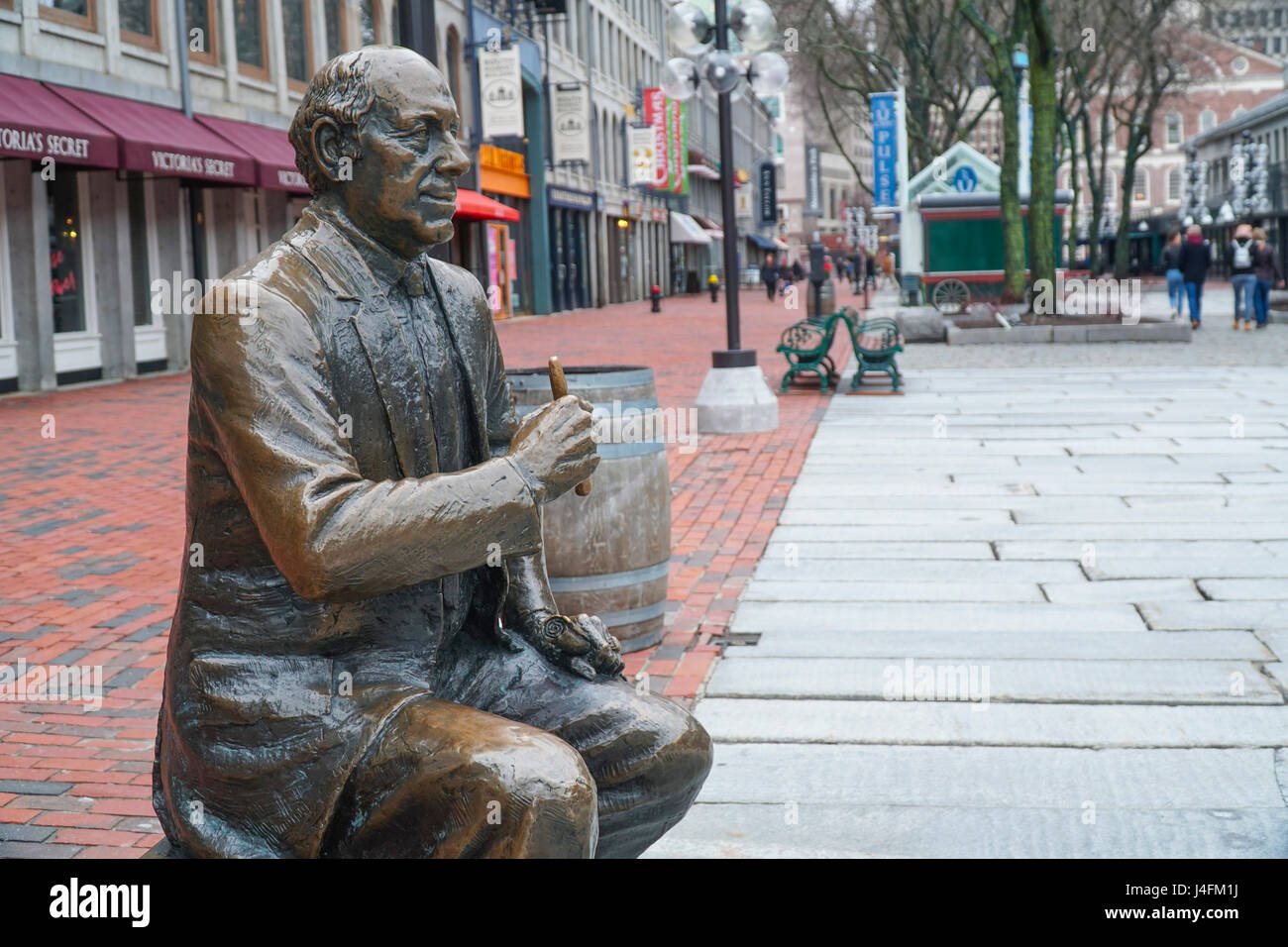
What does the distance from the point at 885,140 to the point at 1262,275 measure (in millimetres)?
13850

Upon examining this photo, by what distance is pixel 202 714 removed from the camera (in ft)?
7.73

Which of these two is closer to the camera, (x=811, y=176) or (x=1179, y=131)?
(x=811, y=176)

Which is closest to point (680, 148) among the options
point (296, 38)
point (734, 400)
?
point (296, 38)

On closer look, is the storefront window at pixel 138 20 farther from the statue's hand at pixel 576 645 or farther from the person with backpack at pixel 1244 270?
the statue's hand at pixel 576 645

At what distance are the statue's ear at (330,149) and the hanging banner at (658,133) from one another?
52213 mm

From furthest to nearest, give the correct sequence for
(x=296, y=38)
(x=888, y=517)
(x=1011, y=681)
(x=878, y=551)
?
(x=296, y=38), (x=888, y=517), (x=878, y=551), (x=1011, y=681)

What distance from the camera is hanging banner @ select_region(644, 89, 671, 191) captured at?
5397cm

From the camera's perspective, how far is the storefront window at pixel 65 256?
18406 millimetres

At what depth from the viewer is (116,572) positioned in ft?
25.0

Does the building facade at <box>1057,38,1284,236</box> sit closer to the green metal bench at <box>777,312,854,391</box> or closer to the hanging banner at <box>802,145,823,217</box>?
the hanging banner at <box>802,145,823,217</box>

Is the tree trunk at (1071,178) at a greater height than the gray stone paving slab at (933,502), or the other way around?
the tree trunk at (1071,178)

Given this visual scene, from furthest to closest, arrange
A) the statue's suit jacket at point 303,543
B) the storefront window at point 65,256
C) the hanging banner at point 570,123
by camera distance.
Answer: the hanging banner at point 570,123 → the storefront window at point 65,256 → the statue's suit jacket at point 303,543

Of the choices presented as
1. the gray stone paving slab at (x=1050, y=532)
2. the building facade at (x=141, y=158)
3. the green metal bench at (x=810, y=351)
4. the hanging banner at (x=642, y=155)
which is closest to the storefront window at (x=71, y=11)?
the building facade at (x=141, y=158)

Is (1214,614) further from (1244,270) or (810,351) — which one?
(1244,270)
